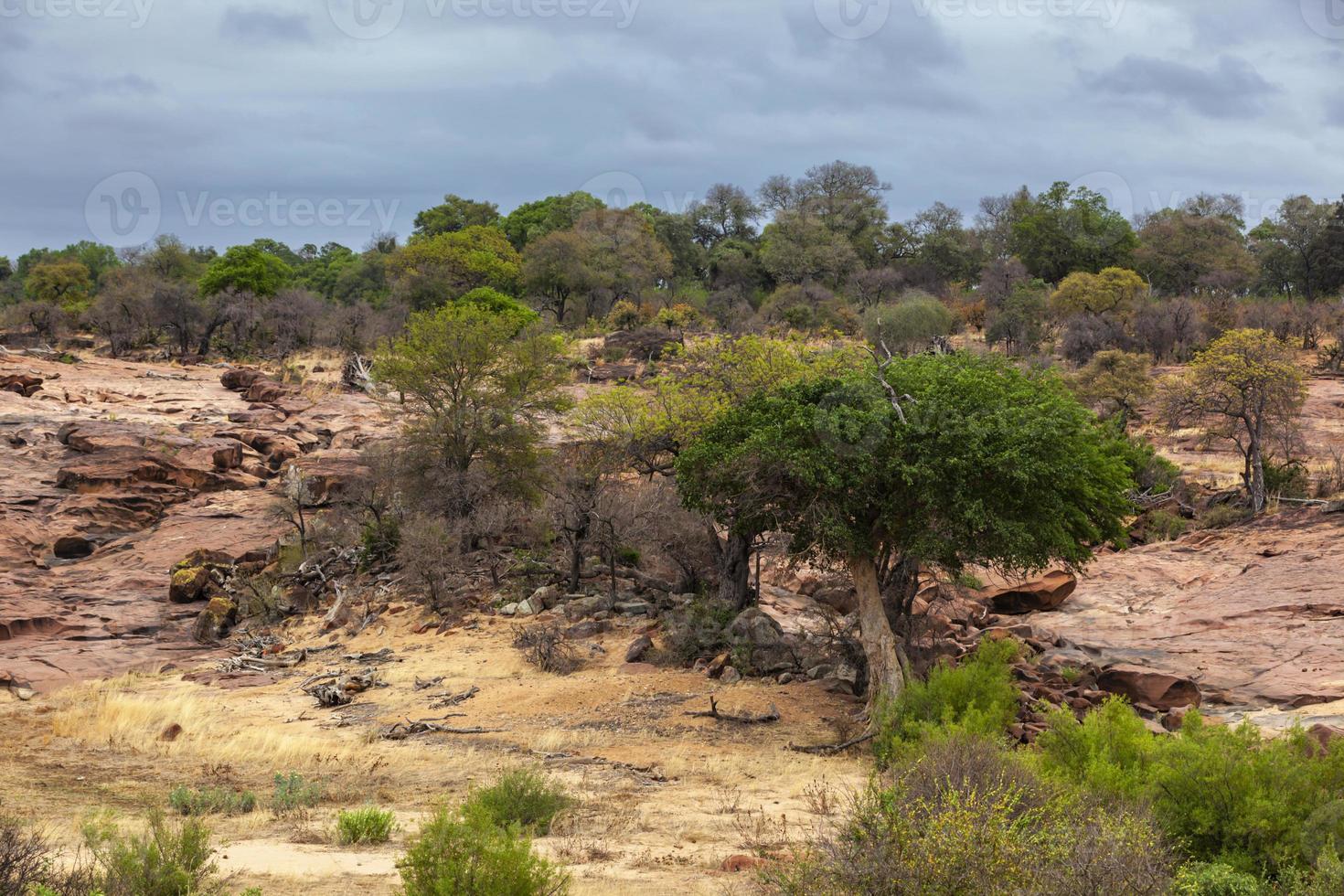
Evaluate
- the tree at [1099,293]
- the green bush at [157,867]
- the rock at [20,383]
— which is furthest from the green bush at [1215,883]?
the tree at [1099,293]

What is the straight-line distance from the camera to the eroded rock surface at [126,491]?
864 inches

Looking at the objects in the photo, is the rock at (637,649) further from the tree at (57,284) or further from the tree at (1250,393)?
the tree at (57,284)

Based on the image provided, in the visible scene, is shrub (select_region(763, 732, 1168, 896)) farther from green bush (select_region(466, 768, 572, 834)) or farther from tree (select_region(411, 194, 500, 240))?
tree (select_region(411, 194, 500, 240))

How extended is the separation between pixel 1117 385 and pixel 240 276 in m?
44.2

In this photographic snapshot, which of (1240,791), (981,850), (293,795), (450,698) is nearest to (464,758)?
(293,795)

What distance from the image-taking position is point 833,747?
45.5 feet

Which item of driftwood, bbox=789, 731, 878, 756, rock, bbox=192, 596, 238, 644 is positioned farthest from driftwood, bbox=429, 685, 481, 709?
rock, bbox=192, 596, 238, 644

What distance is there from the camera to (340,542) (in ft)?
86.5

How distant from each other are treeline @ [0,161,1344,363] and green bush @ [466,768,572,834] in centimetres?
3099

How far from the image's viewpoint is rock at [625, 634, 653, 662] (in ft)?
61.4

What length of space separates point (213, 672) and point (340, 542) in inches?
A: 264

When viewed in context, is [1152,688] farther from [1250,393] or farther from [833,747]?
[1250,393]

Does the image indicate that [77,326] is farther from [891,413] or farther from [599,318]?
[891,413]

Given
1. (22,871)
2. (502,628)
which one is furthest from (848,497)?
(22,871)
